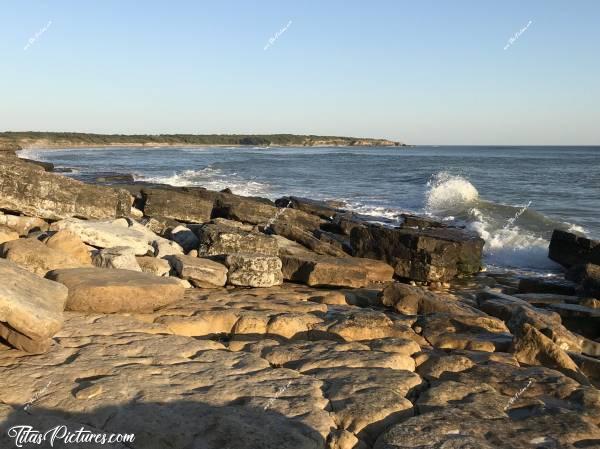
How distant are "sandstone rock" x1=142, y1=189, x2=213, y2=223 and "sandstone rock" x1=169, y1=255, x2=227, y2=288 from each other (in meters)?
4.27

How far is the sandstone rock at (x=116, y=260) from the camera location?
6578mm

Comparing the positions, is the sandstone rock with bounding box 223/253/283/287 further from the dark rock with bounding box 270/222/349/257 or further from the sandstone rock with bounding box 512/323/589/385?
the sandstone rock with bounding box 512/323/589/385

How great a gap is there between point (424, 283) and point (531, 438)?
685 centimetres

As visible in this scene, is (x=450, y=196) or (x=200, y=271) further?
(x=450, y=196)

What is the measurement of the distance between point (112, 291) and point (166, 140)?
120 metres

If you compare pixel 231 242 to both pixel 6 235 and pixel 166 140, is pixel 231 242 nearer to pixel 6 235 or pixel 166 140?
pixel 6 235

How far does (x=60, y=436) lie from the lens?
2.98m

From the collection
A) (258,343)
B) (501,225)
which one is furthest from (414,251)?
A: (501,225)

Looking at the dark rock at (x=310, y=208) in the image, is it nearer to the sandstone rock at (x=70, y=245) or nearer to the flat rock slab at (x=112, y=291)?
the sandstone rock at (x=70, y=245)

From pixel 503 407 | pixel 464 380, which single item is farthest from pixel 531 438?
pixel 464 380

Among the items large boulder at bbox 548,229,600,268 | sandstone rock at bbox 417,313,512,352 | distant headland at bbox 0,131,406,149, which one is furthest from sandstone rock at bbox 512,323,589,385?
distant headland at bbox 0,131,406,149

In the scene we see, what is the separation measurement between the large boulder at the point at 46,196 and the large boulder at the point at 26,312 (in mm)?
4649

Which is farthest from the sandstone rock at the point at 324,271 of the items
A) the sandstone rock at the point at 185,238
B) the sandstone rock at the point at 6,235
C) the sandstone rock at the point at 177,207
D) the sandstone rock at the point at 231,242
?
the sandstone rock at the point at 6,235

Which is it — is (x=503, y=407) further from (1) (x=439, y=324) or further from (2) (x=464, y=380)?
(1) (x=439, y=324)
